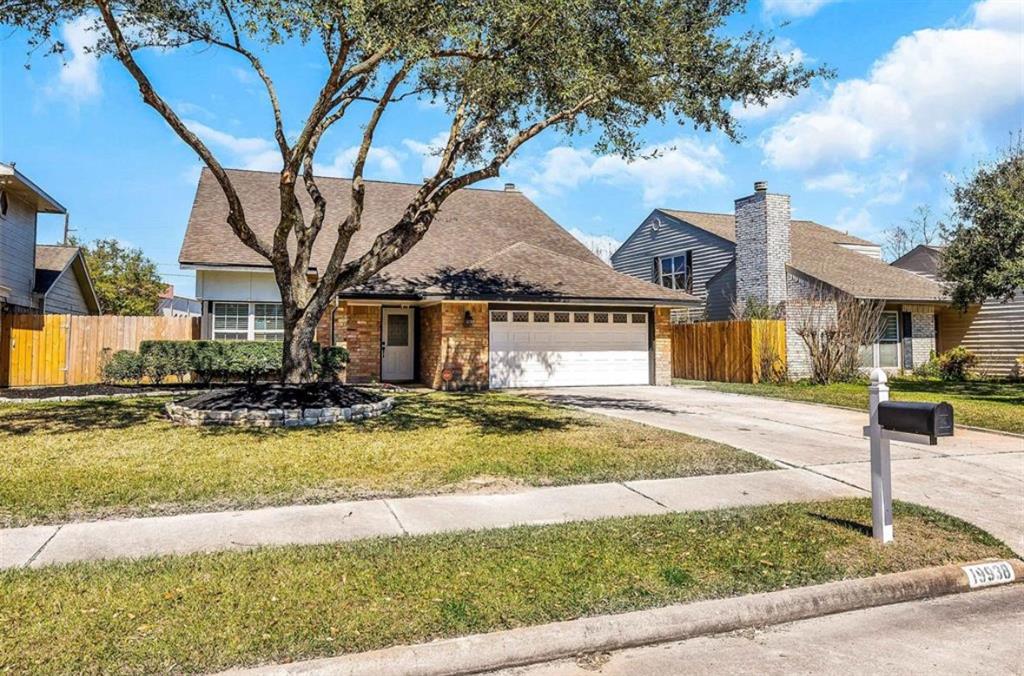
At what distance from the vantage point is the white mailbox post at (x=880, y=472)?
4719 millimetres

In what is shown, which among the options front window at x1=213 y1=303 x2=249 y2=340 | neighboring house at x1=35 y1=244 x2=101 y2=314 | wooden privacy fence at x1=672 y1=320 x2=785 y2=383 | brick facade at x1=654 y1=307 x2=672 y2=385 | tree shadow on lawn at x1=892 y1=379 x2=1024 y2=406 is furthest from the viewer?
wooden privacy fence at x1=672 y1=320 x2=785 y2=383

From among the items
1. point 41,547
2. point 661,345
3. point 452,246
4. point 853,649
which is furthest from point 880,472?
point 452,246

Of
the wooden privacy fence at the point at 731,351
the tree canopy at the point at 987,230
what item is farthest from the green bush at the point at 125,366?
the tree canopy at the point at 987,230

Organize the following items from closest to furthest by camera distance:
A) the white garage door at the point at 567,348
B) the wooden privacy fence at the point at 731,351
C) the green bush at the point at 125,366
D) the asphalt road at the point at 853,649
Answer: the asphalt road at the point at 853,649
the green bush at the point at 125,366
the white garage door at the point at 567,348
the wooden privacy fence at the point at 731,351

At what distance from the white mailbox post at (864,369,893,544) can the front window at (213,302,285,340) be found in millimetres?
15541

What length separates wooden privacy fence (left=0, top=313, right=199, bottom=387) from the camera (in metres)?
16.5

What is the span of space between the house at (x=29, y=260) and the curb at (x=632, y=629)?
700 inches

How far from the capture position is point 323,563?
4.18m

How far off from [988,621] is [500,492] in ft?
12.6

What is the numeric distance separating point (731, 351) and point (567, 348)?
6.25 m

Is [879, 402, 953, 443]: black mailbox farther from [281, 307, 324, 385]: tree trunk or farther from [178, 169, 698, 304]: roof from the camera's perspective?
[178, 169, 698, 304]: roof

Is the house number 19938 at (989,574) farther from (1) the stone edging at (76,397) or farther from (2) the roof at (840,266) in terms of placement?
(2) the roof at (840,266)

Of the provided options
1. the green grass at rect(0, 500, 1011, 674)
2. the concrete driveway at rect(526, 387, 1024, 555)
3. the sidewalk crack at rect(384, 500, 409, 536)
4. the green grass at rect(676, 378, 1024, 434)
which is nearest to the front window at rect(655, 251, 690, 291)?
the green grass at rect(676, 378, 1024, 434)

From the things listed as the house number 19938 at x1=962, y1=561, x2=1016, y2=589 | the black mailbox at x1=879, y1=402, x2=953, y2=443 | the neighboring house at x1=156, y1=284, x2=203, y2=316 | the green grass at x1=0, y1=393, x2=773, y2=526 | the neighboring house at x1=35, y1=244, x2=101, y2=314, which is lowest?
the house number 19938 at x1=962, y1=561, x2=1016, y2=589
